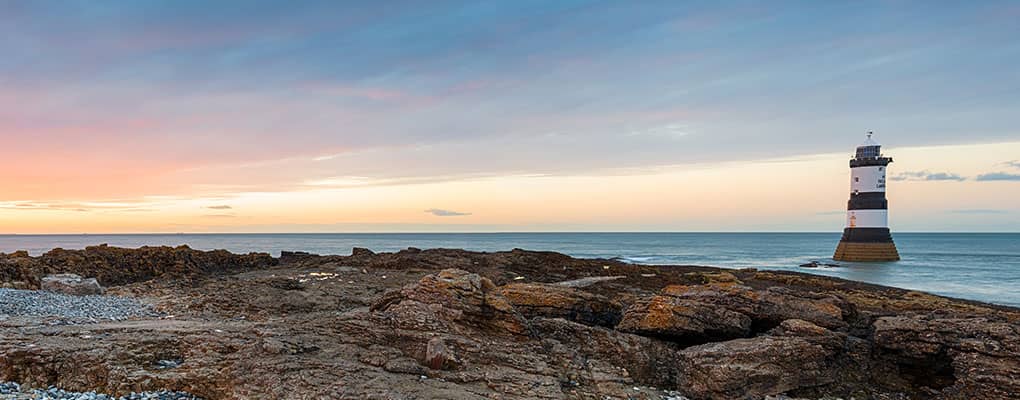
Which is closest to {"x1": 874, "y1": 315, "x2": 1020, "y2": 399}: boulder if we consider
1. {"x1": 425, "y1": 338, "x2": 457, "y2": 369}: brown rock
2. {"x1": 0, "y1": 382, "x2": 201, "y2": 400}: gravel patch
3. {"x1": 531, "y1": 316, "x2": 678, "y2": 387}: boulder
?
{"x1": 531, "y1": 316, "x2": 678, "y2": 387}: boulder

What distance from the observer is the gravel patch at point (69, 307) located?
15.7 metres

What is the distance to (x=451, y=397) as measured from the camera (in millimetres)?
10422

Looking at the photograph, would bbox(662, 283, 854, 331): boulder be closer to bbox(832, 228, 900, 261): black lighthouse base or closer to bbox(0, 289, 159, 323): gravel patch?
bbox(0, 289, 159, 323): gravel patch

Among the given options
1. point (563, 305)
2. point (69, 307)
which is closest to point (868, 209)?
point (563, 305)

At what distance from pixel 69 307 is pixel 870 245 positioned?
6811 cm

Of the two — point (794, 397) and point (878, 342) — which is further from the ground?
point (878, 342)

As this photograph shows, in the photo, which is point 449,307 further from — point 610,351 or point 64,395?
point 64,395

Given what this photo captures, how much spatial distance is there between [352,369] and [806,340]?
10.9 metres

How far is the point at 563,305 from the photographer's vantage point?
56.0ft

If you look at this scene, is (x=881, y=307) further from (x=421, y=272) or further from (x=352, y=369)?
(x=352, y=369)

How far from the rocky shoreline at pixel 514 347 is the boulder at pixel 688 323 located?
4 centimetres

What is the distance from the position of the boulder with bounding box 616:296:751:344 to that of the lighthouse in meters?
53.5

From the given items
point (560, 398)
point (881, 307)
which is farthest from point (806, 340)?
point (881, 307)

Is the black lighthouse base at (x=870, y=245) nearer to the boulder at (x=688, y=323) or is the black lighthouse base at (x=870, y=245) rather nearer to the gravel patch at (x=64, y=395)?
the boulder at (x=688, y=323)
